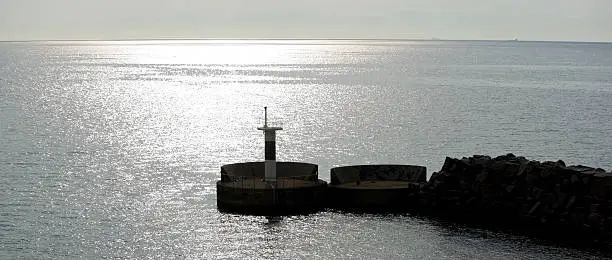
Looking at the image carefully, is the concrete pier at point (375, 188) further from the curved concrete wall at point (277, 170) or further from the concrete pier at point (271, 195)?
the curved concrete wall at point (277, 170)

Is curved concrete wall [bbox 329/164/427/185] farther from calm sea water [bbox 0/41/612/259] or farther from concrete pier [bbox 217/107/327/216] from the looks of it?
calm sea water [bbox 0/41/612/259]

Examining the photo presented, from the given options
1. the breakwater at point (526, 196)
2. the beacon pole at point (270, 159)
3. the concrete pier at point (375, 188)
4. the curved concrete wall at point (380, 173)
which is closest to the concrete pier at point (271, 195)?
the beacon pole at point (270, 159)

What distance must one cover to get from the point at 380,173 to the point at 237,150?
2768cm

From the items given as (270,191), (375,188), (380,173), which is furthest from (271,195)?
(380,173)

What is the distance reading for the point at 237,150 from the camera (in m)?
77.1

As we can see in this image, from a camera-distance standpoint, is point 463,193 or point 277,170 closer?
point 463,193

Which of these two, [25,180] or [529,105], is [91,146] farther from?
[529,105]

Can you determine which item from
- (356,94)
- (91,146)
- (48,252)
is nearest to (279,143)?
(91,146)

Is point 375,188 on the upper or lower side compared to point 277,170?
lower

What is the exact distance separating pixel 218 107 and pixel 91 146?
51665mm

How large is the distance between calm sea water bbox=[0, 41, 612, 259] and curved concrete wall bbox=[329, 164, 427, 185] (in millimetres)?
3944

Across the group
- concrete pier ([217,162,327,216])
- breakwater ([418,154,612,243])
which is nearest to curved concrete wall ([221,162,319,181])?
concrete pier ([217,162,327,216])

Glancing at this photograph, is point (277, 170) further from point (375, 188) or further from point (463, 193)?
point (463, 193)

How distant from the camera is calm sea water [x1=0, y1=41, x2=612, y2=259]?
4241 cm
